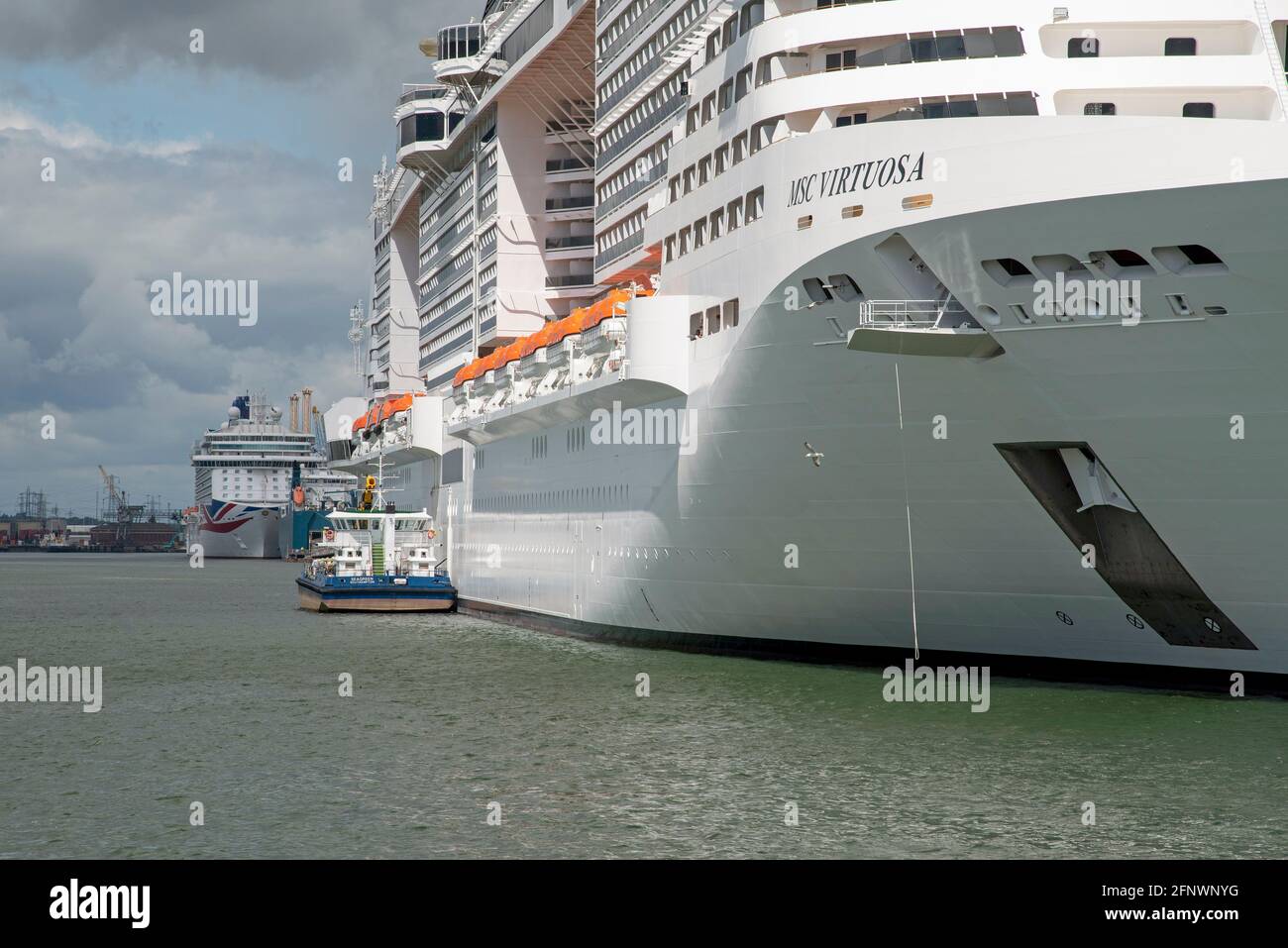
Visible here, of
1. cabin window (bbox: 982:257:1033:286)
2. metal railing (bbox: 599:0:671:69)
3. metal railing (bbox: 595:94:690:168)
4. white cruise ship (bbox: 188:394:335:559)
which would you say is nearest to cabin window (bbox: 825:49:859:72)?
cabin window (bbox: 982:257:1033:286)

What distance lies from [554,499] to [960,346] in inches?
654

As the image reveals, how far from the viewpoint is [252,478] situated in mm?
140375

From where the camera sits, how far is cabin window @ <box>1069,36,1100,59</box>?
2189 centimetres

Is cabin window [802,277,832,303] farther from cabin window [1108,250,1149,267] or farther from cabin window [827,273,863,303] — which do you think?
cabin window [1108,250,1149,267]

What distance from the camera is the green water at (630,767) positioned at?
13898mm

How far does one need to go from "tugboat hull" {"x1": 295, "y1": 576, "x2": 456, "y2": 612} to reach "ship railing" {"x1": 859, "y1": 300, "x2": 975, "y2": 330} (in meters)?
27.3

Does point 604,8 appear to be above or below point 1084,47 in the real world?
above

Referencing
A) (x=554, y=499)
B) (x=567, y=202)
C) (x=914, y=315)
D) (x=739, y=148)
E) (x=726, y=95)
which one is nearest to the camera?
(x=914, y=315)

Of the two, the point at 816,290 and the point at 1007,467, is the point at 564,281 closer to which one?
the point at 816,290

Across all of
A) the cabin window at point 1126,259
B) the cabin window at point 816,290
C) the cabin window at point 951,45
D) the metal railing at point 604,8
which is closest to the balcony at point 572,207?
the metal railing at point 604,8

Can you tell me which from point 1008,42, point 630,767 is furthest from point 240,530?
point 630,767

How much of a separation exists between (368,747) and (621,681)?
23.1ft
